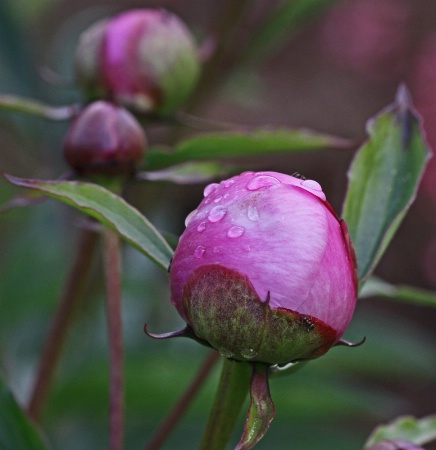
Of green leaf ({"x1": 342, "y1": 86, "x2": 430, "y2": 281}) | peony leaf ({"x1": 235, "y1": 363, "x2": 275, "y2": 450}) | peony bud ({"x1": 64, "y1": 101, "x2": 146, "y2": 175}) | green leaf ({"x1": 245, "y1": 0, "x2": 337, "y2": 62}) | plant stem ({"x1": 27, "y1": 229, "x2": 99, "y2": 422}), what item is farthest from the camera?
green leaf ({"x1": 245, "y1": 0, "x2": 337, "y2": 62})

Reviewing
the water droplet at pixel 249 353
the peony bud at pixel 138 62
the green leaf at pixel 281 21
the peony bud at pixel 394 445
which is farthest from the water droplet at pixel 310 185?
the green leaf at pixel 281 21

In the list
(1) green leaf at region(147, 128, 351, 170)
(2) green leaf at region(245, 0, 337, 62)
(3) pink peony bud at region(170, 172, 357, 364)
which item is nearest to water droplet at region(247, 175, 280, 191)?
(3) pink peony bud at region(170, 172, 357, 364)

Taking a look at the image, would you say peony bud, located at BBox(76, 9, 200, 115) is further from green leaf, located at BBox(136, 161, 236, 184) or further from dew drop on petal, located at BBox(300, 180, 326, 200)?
dew drop on petal, located at BBox(300, 180, 326, 200)

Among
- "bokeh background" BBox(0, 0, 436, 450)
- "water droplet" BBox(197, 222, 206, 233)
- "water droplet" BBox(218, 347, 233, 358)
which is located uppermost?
"water droplet" BBox(197, 222, 206, 233)

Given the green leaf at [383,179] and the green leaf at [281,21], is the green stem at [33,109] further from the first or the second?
the green leaf at [281,21]

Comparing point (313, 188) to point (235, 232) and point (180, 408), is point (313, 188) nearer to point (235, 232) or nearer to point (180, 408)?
point (235, 232)

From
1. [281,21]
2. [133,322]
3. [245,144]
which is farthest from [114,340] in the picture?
[133,322]

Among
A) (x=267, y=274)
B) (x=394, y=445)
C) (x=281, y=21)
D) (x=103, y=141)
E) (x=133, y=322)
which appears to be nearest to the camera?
(x=267, y=274)

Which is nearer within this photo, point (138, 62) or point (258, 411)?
point (258, 411)
